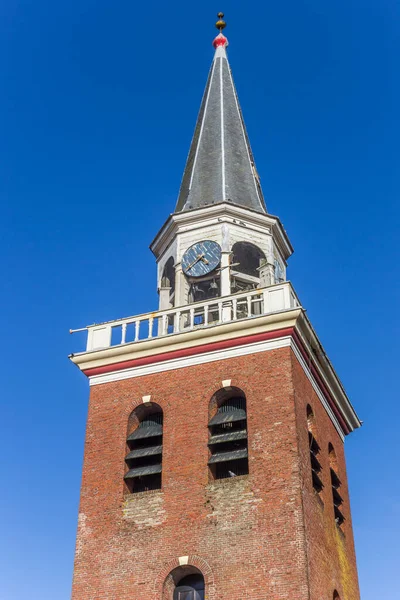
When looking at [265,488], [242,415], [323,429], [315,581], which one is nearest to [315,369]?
[323,429]

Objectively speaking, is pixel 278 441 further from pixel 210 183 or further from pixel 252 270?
pixel 210 183

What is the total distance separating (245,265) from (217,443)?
7.81 metres

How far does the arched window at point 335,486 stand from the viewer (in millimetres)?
25000

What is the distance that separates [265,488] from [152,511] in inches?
118

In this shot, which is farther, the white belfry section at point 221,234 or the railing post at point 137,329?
the white belfry section at point 221,234

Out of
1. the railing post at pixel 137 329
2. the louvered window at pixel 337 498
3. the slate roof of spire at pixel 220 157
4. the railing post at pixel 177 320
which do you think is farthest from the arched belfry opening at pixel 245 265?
the louvered window at pixel 337 498

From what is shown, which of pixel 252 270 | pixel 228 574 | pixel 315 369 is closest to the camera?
pixel 228 574

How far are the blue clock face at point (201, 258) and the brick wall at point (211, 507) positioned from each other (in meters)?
4.07

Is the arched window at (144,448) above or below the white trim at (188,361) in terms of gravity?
below

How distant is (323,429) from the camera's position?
25.2 m

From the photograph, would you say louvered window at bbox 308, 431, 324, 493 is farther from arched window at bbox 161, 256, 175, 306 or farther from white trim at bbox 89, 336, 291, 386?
arched window at bbox 161, 256, 175, 306

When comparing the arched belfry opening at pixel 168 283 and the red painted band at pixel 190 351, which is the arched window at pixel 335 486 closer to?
the red painted band at pixel 190 351

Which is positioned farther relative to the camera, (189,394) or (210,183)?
(210,183)

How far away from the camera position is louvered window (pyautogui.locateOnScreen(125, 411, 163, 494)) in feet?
76.4
